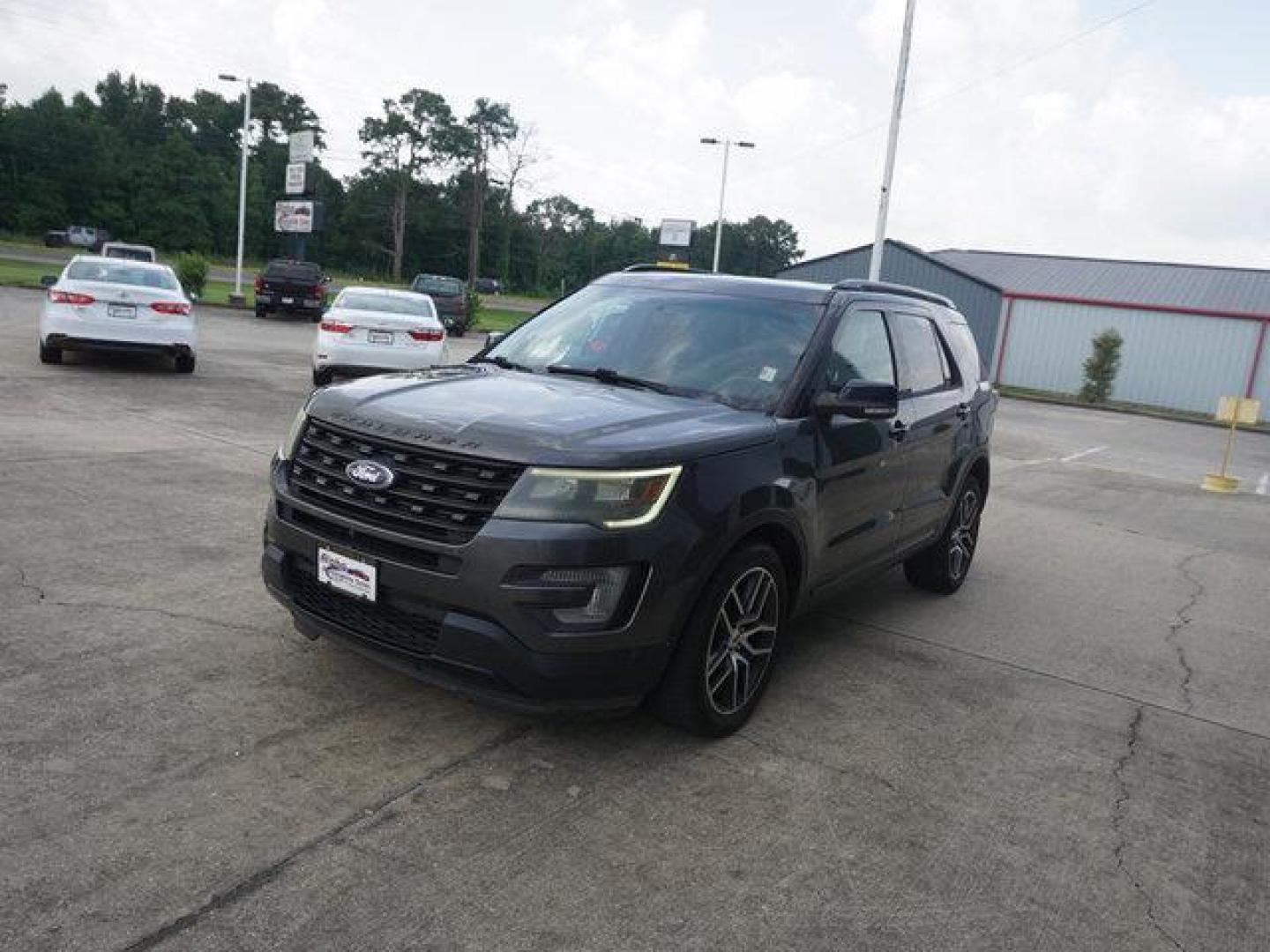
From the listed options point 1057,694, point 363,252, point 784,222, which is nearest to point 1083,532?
point 1057,694

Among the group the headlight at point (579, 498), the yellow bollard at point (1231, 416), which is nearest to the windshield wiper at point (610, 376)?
the headlight at point (579, 498)

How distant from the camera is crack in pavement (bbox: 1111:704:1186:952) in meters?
3.07

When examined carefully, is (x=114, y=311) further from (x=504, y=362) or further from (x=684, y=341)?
(x=684, y=341)

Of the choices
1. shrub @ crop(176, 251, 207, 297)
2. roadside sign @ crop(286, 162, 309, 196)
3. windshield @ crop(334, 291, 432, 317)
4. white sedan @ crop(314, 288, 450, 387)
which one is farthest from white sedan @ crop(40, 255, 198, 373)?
roadside sign @ crop(286, 162, 309, 196)

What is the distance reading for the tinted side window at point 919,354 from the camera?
18.1ft

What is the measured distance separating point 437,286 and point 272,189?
71.5 m

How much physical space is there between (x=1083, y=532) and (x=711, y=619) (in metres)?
6.93

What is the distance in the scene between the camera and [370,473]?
142 inches

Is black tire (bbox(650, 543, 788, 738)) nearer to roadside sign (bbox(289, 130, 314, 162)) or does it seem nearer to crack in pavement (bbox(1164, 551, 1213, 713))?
crack in pavement (bbox(1164, 551, 1213, 713))

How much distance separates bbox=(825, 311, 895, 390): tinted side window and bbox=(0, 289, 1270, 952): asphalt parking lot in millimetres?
1434

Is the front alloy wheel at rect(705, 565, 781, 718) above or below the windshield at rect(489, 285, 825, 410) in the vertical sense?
below

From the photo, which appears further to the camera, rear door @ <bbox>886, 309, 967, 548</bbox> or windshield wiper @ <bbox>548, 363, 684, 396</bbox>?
rear door @ <bbox>886, 309, 967, 548</bbox>

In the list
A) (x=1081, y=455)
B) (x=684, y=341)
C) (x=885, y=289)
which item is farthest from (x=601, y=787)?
(x=1081, y=455)

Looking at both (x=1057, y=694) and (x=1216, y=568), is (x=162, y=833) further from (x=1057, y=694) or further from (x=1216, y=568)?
(x=1216, y=568)
